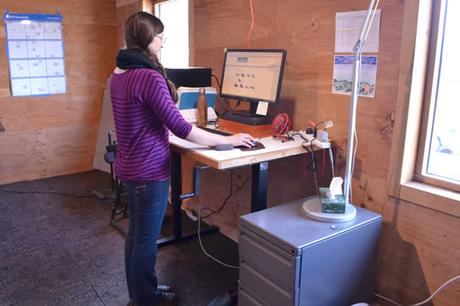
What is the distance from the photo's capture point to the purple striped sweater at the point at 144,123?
5.62 feet

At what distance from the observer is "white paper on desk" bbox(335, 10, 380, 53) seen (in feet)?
6.33

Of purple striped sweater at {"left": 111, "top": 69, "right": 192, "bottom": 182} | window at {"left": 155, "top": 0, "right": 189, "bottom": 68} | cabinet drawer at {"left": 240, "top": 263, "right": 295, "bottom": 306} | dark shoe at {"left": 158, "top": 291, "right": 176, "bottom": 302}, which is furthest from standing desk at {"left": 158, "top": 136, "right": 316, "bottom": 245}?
window at {"left": 155, "top": 0, "right": 189, "bottom": 68}

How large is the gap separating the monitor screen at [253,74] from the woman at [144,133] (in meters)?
0.47

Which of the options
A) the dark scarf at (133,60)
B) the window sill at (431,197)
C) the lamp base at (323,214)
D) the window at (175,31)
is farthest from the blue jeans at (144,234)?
the window at (175,31)

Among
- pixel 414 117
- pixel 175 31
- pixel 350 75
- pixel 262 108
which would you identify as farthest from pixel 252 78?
pixel 175 31

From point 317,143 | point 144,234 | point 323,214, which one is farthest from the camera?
point 317,143

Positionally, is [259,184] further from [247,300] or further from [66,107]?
[66,107]

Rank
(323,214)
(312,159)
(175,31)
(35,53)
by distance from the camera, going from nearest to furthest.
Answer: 1. (323,214)
2. (312,159)
3. (175,31)
4. (35,53)

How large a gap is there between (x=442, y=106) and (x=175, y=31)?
261 centimetres

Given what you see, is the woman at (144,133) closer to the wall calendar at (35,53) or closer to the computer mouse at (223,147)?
the computer mouse at (223,147)

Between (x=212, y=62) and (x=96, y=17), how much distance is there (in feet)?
6.37

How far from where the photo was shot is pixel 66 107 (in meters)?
4.30

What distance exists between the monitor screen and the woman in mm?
465

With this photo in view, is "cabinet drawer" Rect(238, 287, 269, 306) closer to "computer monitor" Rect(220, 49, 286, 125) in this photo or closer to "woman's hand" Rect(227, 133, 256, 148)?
"woman's hand" Rect(227, 133, 256, 148)
